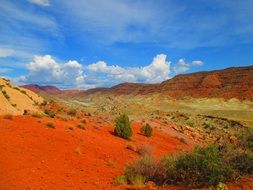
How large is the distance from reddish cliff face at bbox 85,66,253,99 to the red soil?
6985 centimetres

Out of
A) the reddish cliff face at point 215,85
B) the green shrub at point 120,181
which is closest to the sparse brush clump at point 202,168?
the green shrub at point 120,181

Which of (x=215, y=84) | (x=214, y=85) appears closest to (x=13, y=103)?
(x=214, y=85)

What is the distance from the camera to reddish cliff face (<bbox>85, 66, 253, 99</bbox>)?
298ft

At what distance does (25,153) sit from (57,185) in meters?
3.56

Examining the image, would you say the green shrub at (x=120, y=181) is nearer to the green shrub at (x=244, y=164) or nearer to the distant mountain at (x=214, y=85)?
the green shrub at (x=244, y=164)

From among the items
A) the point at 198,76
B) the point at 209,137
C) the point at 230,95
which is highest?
the point at 198,76

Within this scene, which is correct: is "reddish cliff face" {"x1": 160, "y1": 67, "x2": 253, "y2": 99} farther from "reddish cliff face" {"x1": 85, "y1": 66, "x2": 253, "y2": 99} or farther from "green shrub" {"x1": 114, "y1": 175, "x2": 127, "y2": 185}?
"green shrub" {"x1": 114, "y1": 175, "x2": 127, "y2": 185}

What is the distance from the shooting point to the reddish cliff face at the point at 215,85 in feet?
298

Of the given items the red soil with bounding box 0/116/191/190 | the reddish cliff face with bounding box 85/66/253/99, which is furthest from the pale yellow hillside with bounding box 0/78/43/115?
the reddish cliff face with bounding box 85/66/253/99

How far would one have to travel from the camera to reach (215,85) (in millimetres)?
104625

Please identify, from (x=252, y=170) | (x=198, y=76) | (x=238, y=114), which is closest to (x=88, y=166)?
(x=252, y=170)

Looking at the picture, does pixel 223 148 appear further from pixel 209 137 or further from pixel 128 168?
pixel 209 137

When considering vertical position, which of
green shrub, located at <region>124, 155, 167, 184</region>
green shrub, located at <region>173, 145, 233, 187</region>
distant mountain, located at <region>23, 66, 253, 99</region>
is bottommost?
green shrub, located at <region>124, 155, 167, 184</region>

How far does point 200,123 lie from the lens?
48.1 metres
